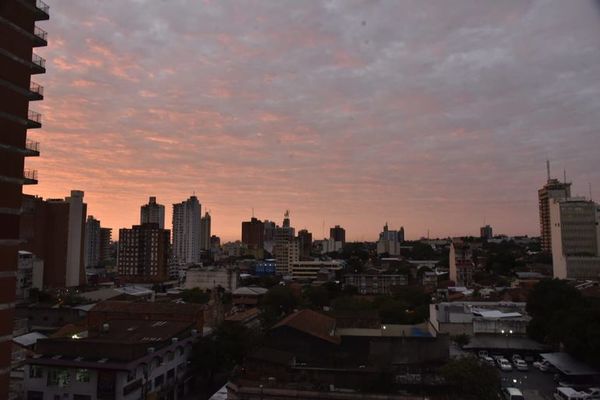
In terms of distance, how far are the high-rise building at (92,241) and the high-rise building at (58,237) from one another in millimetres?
45305

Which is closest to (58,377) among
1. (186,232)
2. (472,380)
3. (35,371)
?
(35,371)

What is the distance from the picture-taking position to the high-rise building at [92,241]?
100562 millimetres

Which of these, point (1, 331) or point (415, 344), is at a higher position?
point (1, 331)

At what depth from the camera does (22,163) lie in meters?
12.5

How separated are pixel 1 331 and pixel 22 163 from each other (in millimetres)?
4296

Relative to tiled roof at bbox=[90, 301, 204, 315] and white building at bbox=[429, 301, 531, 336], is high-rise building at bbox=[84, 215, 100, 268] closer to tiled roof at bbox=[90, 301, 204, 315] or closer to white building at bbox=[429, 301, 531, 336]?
tiled roof at bbox=[90, 301, 204, 315]

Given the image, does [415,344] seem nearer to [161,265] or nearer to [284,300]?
[284,300]

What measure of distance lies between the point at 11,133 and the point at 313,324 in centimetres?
1574

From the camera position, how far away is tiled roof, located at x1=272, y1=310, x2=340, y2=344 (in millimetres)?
21406

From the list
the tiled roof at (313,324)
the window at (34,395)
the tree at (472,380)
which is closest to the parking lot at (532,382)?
the tree at (472,380)

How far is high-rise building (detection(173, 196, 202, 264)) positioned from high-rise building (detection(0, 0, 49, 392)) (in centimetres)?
9013

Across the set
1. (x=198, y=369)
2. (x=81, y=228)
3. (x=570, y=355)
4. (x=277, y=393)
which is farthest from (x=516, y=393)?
(x=81, y=228)

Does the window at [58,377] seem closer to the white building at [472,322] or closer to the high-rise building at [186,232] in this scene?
the white building at [472,322]

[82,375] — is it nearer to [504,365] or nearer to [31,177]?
[31,177]
